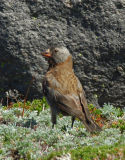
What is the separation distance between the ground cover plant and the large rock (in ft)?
2.79

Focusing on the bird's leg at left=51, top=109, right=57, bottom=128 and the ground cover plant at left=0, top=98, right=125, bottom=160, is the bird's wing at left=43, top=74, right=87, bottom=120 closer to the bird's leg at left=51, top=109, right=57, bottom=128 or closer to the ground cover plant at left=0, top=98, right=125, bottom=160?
the bird's leg at left=51, top=109, right=57, bottom=128

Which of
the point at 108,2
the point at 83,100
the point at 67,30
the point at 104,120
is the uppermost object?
the point at 108,2

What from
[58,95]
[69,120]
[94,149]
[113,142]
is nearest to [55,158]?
[94,149]

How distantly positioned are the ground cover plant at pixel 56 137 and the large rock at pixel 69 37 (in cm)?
85

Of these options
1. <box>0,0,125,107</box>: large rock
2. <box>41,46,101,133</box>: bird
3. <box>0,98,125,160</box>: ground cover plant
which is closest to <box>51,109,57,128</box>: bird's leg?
<box>41,46,101,133</box>: bird

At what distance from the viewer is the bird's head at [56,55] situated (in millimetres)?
10531

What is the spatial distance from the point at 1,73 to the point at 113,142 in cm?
435

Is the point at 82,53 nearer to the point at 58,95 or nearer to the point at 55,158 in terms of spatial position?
the point at 58,95

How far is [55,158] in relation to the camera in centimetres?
724

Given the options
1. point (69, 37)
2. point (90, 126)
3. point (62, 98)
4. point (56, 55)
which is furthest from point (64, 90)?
point (69, 37)

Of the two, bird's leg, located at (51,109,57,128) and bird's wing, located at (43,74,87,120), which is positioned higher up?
bird's wing, located at (43,74,87,120)

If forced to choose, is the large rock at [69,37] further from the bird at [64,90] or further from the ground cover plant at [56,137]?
the ground cover plant at [56,137]

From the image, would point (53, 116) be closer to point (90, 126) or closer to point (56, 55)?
point (90, 126)

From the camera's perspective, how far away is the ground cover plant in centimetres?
739
